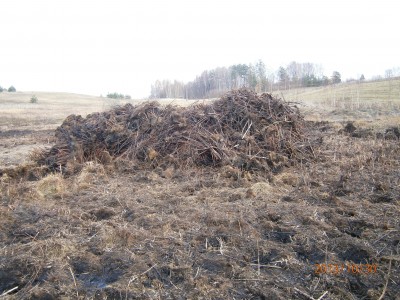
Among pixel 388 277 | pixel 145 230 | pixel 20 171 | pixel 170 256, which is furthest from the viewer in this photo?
pixel 20 171

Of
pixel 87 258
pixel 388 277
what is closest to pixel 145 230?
pixel 87 258

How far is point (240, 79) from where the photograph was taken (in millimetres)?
45844

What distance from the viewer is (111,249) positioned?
3453 mm

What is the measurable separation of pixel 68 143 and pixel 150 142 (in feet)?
7.09

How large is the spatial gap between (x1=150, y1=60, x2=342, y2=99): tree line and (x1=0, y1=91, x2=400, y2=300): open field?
31.4 meters

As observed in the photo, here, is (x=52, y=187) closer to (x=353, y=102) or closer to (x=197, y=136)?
(x=197, y=136)

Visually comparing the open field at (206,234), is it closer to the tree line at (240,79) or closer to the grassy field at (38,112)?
the grassy field at (38,112)

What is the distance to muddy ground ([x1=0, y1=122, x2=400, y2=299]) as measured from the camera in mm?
2803

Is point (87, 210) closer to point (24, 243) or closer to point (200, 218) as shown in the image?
point (24, 243)

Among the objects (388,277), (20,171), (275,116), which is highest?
(275,116)

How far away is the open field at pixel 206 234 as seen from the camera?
2809mm
